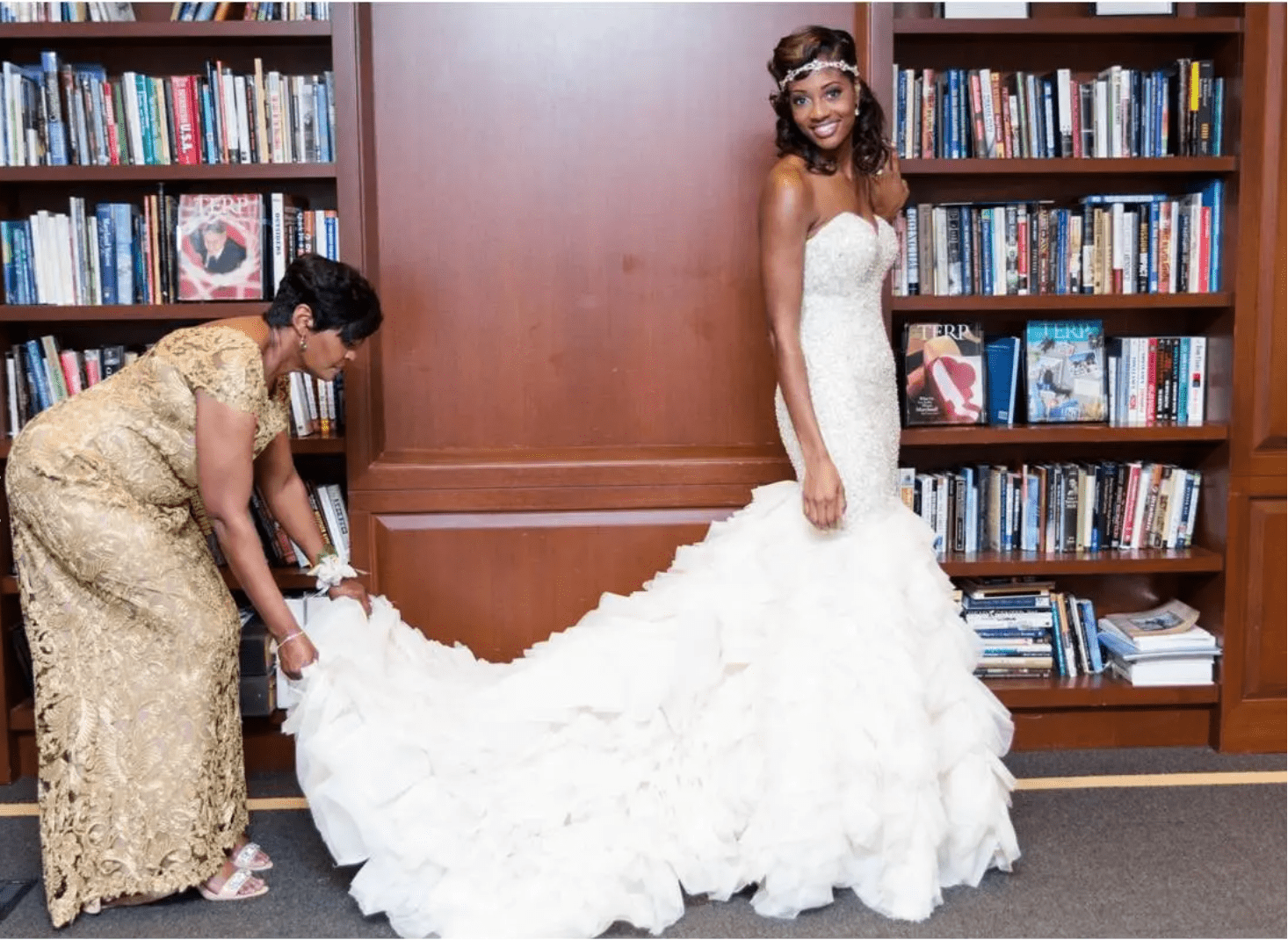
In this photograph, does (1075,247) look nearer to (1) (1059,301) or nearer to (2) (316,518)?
(1) (1059,301)

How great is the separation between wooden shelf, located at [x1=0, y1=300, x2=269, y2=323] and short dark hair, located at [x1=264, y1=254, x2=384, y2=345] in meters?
0.63

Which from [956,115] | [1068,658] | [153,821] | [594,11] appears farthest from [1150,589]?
[153,821]

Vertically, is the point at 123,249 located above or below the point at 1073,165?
below

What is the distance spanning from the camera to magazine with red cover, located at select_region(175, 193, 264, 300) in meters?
3.31

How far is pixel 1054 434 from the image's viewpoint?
11.4ft

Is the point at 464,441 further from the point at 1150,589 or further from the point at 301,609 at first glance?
the point at 1150,589

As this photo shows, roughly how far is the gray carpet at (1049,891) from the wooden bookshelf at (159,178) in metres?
0.55

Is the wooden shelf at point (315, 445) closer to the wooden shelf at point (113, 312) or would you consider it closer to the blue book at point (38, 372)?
the wooden shelf at point (113, 312)

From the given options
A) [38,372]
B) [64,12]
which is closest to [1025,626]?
[38,372]

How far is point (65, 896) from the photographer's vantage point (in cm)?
262

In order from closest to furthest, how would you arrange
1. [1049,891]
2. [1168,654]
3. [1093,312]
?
[1049,891], [1168,654], [1093,312]

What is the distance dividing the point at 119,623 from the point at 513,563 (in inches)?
40.4

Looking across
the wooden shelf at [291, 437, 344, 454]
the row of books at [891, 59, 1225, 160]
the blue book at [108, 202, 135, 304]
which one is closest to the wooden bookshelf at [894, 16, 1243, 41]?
the row of books at [891, 59, 1225, 160]

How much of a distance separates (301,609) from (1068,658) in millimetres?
2031
